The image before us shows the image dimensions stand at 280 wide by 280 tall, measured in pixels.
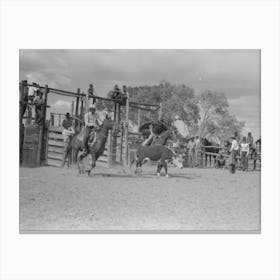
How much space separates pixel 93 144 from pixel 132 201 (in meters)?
1.17

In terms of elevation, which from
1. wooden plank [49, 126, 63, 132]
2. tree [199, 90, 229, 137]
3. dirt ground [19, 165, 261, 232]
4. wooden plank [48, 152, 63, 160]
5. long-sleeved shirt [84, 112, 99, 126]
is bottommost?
dirt ground [19, 165, 261, 232]

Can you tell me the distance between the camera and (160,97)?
6.98 meters

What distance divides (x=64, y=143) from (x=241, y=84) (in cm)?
297

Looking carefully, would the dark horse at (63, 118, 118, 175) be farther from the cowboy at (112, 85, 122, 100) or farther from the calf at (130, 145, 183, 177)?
the calf at (130, 145, 183, 177)

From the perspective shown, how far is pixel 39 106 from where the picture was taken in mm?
7090

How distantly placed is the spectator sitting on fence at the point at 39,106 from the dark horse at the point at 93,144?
0.62 m

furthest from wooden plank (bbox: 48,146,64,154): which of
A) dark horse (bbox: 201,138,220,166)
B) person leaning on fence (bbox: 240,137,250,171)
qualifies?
person leaning on fence (bbox: 240,137,250,171)

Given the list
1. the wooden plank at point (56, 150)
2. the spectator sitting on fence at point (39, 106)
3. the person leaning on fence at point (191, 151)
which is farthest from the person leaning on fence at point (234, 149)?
the spectator sitting on fence at point (39, 106)

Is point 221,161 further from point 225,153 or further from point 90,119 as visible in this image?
point 90,119

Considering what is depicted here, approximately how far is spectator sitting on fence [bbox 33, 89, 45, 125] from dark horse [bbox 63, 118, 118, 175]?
619 millimetres

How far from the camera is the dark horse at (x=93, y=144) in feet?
23.5

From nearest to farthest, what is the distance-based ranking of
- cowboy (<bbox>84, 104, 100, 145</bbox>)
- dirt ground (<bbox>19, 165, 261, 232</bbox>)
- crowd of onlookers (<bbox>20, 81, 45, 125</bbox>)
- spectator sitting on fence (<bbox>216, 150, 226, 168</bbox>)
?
dirt ground (<bbox>19, 165, 261, 232</bbox>) → crowd of onlookers (<bbox>20, 81, 45, 125</bbox>) → cowboy (<bbox>84, 104, 100, 145</bbox>) → spectator sitting on fence (<bbox>216, 150, 226, 168</bbox>)

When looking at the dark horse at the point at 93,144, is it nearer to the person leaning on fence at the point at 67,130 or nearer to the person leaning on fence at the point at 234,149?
the person leaning on fence at the point at 67,130

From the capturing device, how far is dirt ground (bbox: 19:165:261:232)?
21.7 ft
